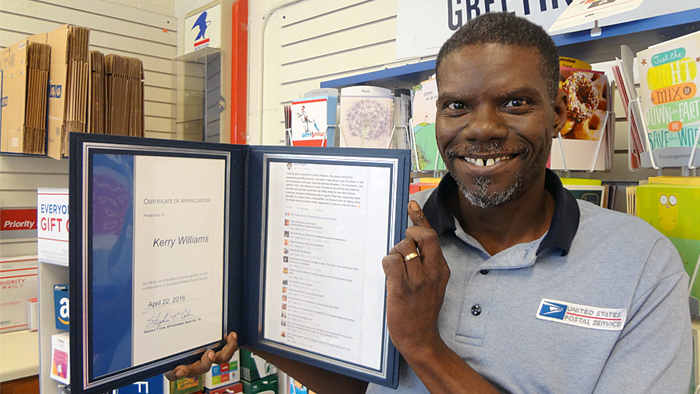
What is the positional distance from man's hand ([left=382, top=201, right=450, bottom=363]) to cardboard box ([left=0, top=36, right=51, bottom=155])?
3.21 m

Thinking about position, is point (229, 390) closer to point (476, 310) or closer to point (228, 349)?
point (228, 349)

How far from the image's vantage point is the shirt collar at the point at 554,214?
3.43 feet

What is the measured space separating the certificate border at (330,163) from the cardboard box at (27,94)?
2781mm

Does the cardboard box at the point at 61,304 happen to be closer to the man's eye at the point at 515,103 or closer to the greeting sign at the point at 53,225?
the greeting sign at the point at 53,225

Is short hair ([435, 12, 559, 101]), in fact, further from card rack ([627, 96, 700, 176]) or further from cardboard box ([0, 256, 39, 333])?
cardboard box ([0, 256, 39, 333])

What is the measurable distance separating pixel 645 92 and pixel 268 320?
3.99ft

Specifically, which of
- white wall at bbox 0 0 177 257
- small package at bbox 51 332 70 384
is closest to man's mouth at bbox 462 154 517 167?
small package at bbox 51 332 70 384

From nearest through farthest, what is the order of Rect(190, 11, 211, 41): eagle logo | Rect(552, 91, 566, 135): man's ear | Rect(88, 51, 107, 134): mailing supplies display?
Rect(552, 91, 566, 135): man's ear, Rect(88, 51, 107, 134): mailing supplies display, Rect(190, 11, 211, 41): eagle logo

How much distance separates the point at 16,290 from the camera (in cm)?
295

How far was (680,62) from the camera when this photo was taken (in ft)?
3.94


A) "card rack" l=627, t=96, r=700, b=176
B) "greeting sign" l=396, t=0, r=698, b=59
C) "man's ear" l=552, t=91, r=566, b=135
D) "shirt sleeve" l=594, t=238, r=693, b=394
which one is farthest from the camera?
"greeting sign" l=396, t=0, r=698, b=59

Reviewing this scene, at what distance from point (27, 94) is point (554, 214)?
3.41 m

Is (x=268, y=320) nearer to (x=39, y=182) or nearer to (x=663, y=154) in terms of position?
(x=663, y=154)

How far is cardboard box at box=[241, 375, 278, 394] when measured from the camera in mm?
2970
